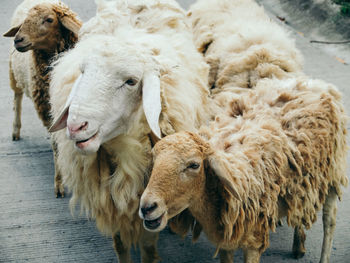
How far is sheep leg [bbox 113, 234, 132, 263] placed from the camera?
2.92 meters

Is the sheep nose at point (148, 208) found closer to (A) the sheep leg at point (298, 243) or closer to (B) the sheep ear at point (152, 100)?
(B) the sheep ear at point (152, 100)

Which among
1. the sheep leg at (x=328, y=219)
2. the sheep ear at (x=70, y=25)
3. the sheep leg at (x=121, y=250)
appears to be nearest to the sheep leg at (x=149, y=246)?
the sheep leg at (x=121, y=250)

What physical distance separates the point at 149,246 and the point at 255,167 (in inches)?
41.0

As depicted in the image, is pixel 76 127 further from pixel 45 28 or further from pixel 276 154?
pixel 45 28

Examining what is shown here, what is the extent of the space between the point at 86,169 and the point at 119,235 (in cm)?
58

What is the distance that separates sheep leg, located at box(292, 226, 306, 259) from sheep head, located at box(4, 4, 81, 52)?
2379mm

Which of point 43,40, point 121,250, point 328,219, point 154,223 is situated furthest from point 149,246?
point 43,40

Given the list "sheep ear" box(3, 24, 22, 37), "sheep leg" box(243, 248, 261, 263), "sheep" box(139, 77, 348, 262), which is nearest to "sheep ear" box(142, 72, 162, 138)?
"sheep" box(139, 77, 348, 262)

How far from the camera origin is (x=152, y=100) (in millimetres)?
2273

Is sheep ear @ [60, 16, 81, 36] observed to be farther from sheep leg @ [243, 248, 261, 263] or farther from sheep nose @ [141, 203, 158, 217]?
sheep leg @ [243, 248, 261, 263]

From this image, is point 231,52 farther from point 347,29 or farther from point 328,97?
point 347,29

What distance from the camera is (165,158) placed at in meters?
2.02

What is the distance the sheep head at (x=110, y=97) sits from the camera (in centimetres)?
219

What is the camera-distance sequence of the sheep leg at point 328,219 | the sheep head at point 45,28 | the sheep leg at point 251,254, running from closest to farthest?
the sheep leg at point 251,254
the sheep leg at point 328,219
the sheep head at point 45,28
